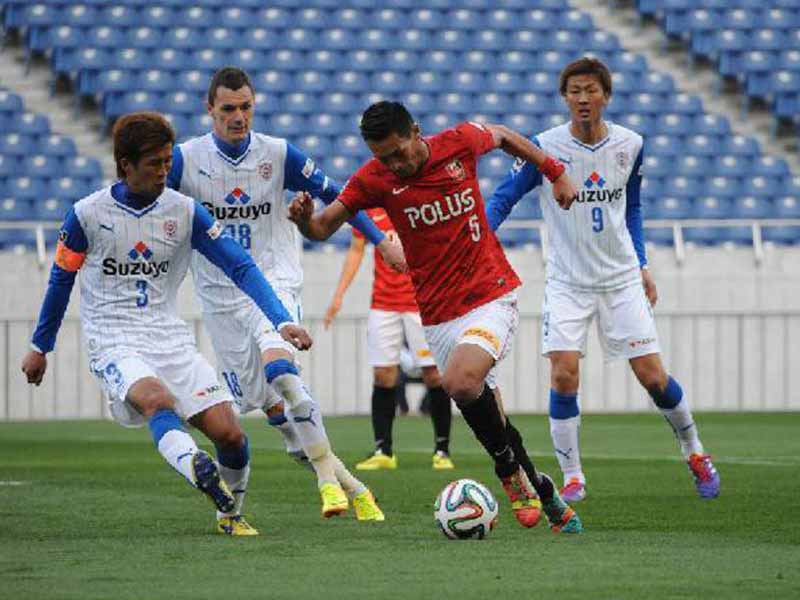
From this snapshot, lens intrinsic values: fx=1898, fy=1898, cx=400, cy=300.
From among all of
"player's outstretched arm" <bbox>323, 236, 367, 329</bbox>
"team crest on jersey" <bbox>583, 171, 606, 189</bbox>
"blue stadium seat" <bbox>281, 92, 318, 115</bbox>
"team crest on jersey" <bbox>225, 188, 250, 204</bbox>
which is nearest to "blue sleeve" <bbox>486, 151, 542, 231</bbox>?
"team crest on jersey" <bbox>583, 171, 606, 189</bbox>

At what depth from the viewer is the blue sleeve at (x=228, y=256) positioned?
311 inches

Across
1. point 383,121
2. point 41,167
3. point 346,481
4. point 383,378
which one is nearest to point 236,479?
point 346,481

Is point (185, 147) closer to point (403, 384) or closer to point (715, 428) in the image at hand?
point (715, 428)

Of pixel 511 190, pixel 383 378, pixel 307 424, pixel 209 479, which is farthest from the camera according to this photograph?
pixel 383 378

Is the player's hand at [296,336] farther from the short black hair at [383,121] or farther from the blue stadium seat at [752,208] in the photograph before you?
the blue stadium seat at [752,208]

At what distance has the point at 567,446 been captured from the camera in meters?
9.93

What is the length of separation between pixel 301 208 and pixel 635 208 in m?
2.90

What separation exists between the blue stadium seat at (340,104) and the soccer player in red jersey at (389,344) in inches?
382

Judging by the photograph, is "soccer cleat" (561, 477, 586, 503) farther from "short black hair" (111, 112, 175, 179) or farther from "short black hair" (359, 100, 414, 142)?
"short black hair" (111, 112, 175, 179)

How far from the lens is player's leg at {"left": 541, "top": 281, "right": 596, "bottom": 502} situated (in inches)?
388

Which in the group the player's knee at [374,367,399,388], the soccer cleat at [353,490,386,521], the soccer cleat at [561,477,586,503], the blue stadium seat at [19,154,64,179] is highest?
the blue stadium seat at [19,154,64,179]

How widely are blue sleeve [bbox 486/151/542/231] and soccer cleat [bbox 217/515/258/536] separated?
1965 millimetres

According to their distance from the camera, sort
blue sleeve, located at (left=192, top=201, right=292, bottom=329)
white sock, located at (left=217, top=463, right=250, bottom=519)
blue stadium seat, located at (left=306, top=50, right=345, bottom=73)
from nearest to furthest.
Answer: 1. blue sleeve, located at (left=192, top=201, right=292, bottom=329)
2. white sock, located at (left=217, top=463, right=250, bottom=519)
3. blue stadium seat, located at (left=306, top=50, right=345, bottom=73)

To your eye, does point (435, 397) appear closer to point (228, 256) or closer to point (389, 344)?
point (389, 344)
